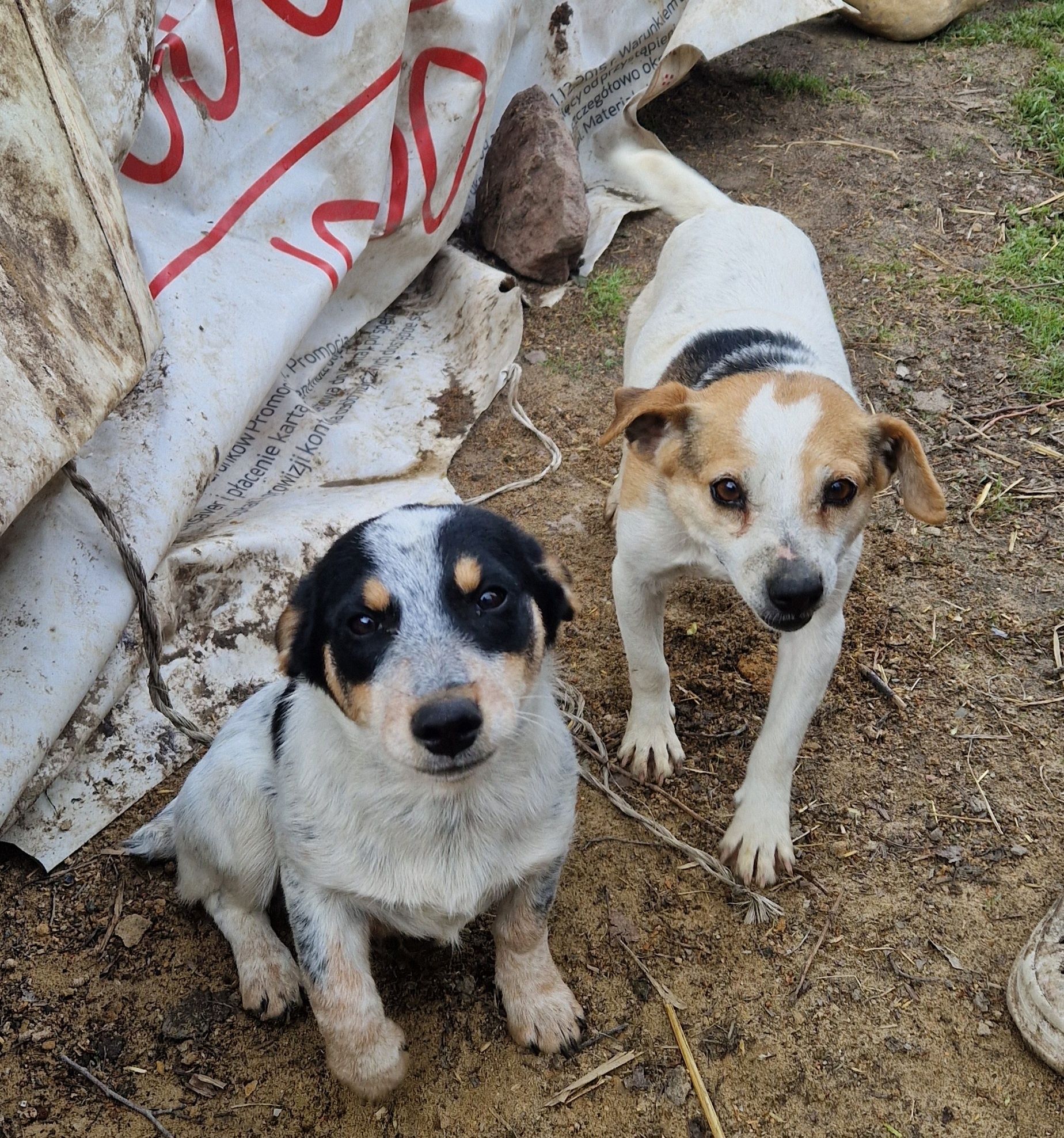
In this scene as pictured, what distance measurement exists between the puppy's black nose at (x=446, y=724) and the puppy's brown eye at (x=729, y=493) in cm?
134

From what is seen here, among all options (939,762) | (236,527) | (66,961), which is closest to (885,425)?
(939,762)

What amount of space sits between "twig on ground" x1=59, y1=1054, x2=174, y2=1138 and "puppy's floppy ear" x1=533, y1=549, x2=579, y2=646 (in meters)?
1.79

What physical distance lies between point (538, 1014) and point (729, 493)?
5.66 ft

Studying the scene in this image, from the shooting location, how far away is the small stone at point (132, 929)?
3469 millimetres

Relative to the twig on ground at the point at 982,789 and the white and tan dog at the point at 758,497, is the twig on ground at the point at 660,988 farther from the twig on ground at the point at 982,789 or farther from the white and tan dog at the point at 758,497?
the twig on ground at the point at 982,789

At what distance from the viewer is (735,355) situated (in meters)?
3.92

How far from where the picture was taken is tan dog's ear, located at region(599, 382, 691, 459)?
11.5 feet

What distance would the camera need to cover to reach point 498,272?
19.7 ft

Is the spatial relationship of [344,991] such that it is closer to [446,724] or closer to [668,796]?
[446,724]

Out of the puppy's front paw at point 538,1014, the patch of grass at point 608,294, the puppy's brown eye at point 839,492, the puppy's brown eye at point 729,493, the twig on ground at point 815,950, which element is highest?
the puppy's brown eye at point 729,493

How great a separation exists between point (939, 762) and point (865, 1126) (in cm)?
148

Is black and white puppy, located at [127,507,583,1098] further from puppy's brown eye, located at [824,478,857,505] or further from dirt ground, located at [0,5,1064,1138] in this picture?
puppy's brown eye, located at [824,478,857,505]

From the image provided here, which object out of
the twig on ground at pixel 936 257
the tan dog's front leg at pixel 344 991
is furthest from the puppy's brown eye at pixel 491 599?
the twig on ground at pixel 936 257

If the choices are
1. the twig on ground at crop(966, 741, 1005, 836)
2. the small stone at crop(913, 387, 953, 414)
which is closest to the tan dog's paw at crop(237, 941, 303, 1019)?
the twig on ground at crop(966, 741, 1005, 836)
